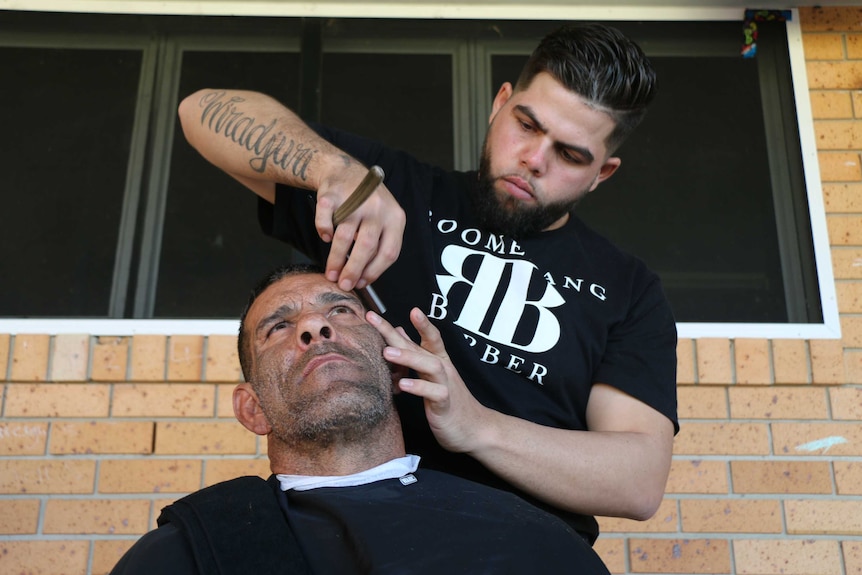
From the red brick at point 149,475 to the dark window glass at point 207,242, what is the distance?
1.49 feet

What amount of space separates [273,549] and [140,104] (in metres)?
2.03

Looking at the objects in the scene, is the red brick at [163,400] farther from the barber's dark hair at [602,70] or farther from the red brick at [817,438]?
the red brick at [817,438]

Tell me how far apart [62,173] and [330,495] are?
6.00 ft

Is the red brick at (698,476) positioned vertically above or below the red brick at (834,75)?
below

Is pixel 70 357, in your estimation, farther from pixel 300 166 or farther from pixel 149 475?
pixel 300 166

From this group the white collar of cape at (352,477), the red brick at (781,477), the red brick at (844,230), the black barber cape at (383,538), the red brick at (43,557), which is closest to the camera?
the black barber cape at (383,538)

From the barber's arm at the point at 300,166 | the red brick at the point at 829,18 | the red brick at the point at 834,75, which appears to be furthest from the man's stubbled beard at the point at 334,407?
Result: the red brick at the point at 829,18

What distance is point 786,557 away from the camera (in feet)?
8.30

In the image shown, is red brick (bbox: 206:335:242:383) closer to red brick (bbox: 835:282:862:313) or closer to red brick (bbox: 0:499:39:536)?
red brick (bbox: 0:499:39:536)

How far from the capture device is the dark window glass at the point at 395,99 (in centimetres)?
299

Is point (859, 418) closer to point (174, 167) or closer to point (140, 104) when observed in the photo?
point (174, 167)

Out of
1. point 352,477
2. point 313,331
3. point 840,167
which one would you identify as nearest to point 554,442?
point 352,477

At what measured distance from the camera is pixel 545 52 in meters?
1.98

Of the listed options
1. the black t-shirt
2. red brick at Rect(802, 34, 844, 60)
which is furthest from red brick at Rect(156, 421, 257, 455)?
red brick at Rect(802, 34, 844, 60)
